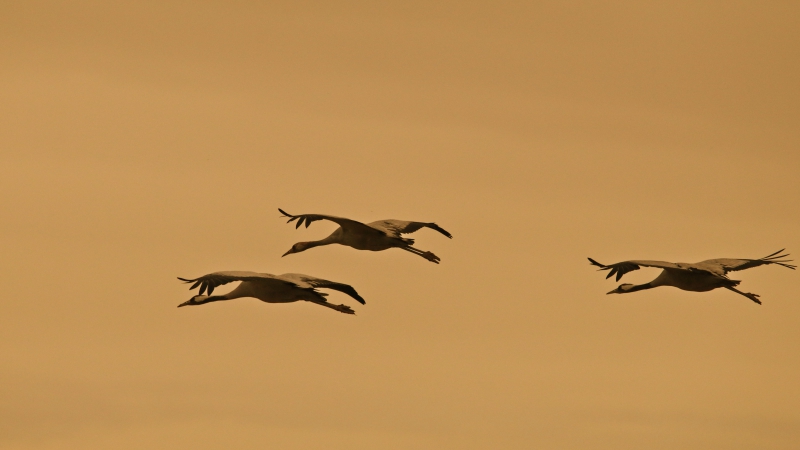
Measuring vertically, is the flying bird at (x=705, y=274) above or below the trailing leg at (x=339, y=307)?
above

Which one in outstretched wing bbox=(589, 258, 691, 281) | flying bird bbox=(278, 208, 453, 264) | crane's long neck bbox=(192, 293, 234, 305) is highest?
flying bird bbox=(278, 208, 453, 264)

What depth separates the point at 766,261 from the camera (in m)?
55.7

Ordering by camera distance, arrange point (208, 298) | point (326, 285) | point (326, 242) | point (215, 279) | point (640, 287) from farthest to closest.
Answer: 1. point (640, 287)
2. point (326, 242)
3. point (208, 298)
4. point (326, 285)
5. point (215, 279)

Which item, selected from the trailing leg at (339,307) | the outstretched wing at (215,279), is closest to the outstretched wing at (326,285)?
the trailing leg at (339,307)

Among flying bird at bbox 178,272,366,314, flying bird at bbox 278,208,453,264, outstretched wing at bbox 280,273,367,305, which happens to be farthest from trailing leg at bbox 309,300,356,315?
flying bird at bbox 278,208,453,264

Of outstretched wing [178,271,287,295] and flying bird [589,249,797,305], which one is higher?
flying bird [589,249,797,305]

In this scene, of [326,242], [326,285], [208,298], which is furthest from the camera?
[326,242]

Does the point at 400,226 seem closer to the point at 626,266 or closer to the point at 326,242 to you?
the point at 326,242

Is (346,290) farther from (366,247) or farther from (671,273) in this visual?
(671,273)

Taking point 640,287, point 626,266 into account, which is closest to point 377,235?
point 626,266

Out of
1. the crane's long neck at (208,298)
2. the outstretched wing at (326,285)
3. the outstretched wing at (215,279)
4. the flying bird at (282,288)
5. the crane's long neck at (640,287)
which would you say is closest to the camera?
the outstretched wing at (215,279)

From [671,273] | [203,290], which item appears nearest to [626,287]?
[671,273]

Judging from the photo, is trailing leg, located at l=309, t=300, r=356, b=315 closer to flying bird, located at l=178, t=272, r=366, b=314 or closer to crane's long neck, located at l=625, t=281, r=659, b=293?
flying bird, located at l=178, t=272, r=366, b=314

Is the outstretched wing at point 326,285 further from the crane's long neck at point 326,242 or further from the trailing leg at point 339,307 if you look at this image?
the crane's long neck at point 326,242
